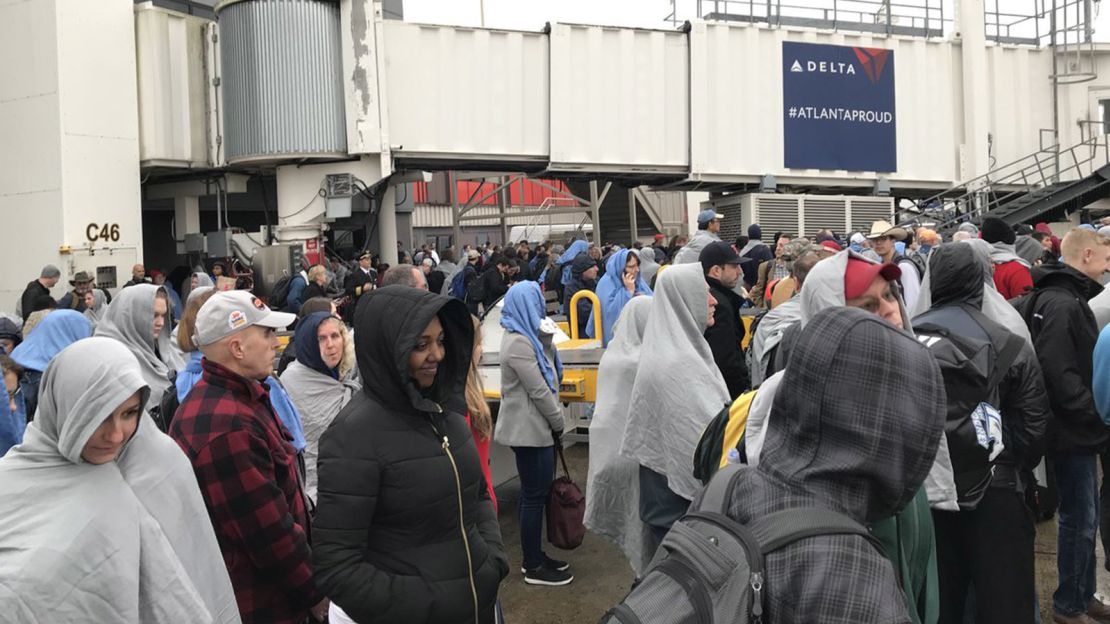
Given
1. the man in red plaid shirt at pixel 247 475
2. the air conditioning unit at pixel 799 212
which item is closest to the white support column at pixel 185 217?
the air conditioning unit at pixel 799 212

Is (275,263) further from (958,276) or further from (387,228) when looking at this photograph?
(958,276)

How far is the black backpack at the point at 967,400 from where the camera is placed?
365cm

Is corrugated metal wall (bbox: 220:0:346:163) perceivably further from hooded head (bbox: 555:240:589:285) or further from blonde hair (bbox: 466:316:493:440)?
blonde hair (bbox: 466:316:493:440)

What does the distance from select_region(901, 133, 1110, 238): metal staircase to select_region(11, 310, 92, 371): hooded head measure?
542 inches

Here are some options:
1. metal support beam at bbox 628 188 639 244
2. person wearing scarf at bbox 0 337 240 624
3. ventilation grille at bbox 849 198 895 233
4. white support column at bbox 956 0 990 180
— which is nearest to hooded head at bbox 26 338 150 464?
person wearing scarf at bbox 0 337 240 624

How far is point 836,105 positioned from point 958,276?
13667 mm

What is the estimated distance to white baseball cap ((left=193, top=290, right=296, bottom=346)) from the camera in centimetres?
352

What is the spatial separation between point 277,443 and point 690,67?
13995 millimetres

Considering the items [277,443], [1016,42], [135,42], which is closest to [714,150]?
[1016,42]

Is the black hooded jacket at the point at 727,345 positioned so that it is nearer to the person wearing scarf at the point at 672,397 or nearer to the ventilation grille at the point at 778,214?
the person wearing scarf at the point at 672,397

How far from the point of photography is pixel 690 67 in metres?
16.2

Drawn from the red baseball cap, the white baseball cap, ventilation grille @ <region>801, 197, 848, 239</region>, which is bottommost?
the white baseball cap

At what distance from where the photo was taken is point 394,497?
2914mm

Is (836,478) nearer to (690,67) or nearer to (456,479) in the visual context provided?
(456,479)
